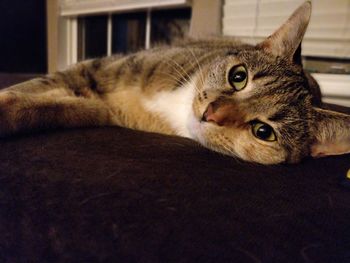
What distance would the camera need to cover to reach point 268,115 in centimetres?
93

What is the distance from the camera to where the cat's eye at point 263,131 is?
36.5 inches

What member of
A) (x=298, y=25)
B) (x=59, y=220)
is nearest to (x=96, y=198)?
(x=59, y=220)

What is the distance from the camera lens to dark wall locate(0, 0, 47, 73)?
3.43m

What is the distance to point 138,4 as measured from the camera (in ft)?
8.57

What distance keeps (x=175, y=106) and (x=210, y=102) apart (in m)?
0.22

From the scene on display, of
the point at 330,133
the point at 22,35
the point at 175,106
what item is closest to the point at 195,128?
the point at 175,106

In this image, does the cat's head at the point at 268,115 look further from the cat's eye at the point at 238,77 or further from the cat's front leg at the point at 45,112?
the cat's front leg at the point at 45,112

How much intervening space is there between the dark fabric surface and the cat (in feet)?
0.42

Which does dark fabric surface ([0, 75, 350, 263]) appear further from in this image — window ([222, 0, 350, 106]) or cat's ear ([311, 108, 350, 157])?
window ([222, 0, 350, 106])

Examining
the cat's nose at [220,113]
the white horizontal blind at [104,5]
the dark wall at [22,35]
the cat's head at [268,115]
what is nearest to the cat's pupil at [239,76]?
the cat's head at [268,115]

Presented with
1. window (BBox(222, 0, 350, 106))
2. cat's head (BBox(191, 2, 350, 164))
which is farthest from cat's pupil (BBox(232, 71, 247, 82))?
window (BBox(222, 0, 350, 106))

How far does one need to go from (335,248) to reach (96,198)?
38 centimetres

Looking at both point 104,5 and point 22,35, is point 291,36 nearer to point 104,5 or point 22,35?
point 104,5

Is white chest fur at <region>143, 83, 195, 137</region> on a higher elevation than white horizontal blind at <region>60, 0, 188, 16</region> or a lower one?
lower
